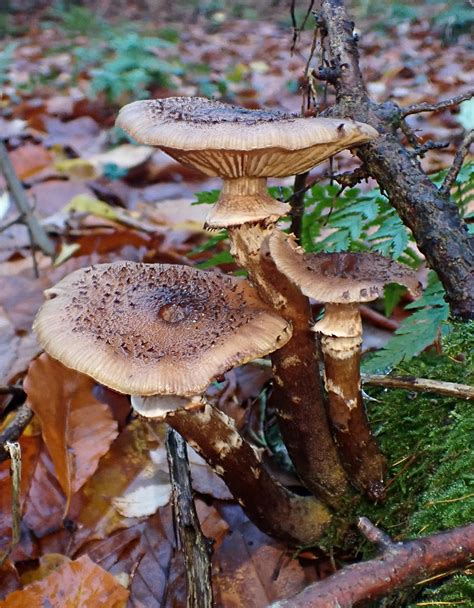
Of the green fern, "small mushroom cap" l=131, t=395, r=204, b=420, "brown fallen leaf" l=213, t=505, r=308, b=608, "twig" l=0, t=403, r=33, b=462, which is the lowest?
"brown fallen leaf" l=213, t=505, r=308, b=608

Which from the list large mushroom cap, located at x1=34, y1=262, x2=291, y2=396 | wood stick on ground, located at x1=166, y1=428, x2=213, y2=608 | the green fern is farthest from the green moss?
large mushroom cap, located at x1=34, y1=262, x2=291, y2=396

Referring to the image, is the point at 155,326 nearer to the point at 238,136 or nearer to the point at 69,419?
the point at 238,136

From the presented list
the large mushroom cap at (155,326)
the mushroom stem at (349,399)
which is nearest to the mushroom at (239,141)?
the large mushroom cap at (155,326)

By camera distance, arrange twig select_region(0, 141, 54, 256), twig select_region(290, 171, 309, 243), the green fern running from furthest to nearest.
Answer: twig select_region(0, 141, 54, 256) → twig select_region(290, 171, 309, 243) → the green fern

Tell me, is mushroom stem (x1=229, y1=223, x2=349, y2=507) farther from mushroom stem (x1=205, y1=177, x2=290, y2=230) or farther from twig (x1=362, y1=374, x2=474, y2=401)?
twig (x1=362, y1=374, x2=474, y2=401)

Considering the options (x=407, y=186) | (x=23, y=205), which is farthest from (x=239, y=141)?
(x=23, y=205)

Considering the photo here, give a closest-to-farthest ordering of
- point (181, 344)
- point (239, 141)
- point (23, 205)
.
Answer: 1. point (239, 141)
2. point (181, 344)
3. point (23, 205)

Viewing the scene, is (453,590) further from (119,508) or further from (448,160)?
(448,160)
